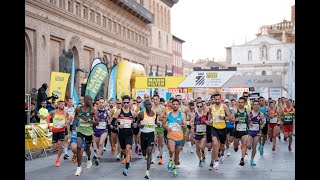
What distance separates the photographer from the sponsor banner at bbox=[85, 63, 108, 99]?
27094 millimetres

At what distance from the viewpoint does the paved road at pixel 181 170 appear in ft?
48.0

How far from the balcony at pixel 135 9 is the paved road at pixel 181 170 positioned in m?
36.2

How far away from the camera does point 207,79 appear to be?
1230 inches

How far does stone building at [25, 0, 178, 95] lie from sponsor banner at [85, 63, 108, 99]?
6971 mm

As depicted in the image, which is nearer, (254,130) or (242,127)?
(242,127)

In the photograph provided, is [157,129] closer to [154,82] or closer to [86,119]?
[86,119]

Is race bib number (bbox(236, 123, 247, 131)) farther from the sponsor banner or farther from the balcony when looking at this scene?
the balcony

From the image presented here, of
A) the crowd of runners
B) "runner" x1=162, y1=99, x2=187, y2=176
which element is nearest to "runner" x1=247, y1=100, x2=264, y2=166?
the crowd of runners

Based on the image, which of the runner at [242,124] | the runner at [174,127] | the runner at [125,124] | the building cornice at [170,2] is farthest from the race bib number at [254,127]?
the building cornice at [170,2]

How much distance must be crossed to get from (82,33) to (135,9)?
59.0ft

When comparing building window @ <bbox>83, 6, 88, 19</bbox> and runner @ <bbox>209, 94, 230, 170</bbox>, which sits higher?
building window @ <bbox>83, 6, 88, 19</bbox>

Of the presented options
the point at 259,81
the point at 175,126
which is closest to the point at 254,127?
the point at 175,126

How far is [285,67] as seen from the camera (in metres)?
150
